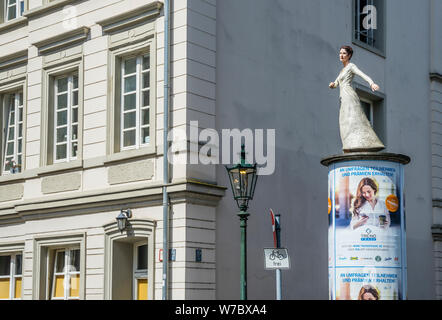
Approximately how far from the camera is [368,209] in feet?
42.0

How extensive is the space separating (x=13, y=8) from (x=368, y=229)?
13480 millimetres

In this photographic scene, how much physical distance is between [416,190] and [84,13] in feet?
35.0

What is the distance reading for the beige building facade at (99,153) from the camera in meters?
16.5

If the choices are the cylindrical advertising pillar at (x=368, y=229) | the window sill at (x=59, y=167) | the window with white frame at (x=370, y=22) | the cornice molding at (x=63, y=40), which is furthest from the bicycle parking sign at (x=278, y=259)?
the window with white frame at (x=370, y=22)

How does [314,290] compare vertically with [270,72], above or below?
below

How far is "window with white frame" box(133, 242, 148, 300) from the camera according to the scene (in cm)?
1767

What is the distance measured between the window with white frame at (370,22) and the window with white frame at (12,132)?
368 inches

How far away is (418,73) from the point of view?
78.9ft

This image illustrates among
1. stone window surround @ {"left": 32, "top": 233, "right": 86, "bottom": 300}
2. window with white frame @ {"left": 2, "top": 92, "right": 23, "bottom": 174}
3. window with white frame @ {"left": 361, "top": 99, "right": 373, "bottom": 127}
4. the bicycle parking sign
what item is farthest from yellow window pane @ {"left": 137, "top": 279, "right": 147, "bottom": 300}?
window with white frame @ {"left": 361, "top": 99, "right": 373, "bottom": 127}

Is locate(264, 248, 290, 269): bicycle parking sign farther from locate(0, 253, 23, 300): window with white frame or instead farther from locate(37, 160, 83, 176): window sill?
locate(0, 253, 23, 300): window with white frame

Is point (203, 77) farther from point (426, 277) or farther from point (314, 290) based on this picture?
point (426, 277)
